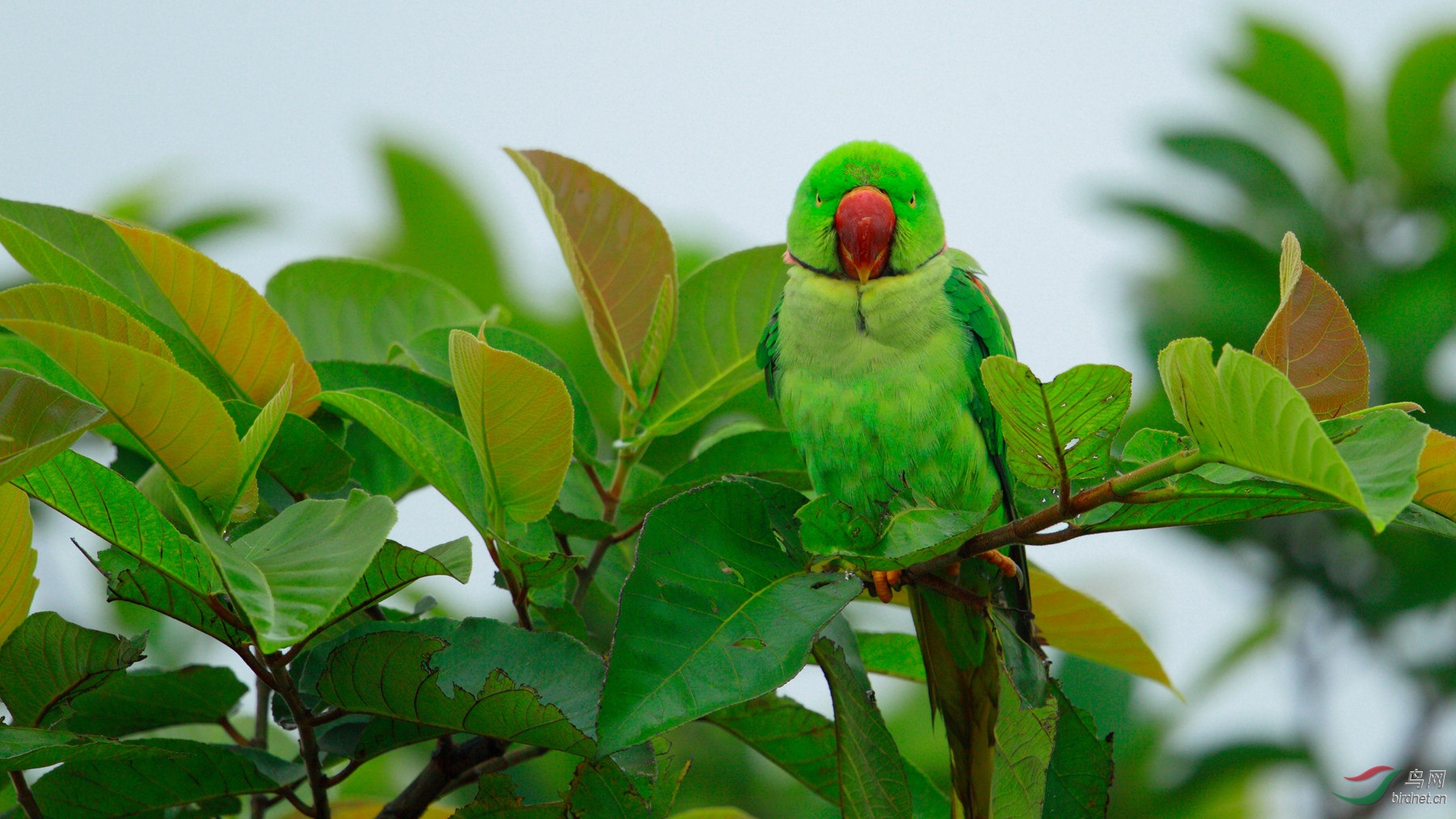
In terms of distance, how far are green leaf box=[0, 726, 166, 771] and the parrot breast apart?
0.92 meters

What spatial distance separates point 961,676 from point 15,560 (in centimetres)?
114

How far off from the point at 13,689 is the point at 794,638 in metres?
0.71

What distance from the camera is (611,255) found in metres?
1.32

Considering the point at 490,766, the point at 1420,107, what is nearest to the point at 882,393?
the point at 490,766

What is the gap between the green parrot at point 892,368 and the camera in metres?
1.53

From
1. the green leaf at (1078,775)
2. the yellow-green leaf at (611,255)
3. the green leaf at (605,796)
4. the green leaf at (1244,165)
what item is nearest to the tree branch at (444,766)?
the green leaf at (605,796)

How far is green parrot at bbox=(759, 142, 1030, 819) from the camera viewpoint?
1.53 meters

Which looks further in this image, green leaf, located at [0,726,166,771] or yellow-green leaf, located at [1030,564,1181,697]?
yellow-green leaf, located at [1030,564,1181,697]

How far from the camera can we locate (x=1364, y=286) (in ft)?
11.9

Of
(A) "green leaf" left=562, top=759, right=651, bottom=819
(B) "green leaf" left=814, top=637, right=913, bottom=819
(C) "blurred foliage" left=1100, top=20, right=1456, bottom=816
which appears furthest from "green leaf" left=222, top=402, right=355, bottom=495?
(C) "blurred foliage" left=1100, top=20, right=1456, bottom=816

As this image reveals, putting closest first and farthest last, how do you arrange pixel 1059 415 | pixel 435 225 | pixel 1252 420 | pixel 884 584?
pixel 1252 420, pixel 1059 415, pixel 884 584, pixel 435 225

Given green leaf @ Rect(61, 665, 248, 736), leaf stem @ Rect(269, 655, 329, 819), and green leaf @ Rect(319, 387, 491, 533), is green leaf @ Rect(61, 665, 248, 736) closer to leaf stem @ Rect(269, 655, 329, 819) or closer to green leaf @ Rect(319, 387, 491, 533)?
leaf stem @ Rect(269, 655, 329, 819)

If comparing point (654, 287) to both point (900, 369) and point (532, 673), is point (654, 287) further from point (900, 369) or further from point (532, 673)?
point (532, 673)

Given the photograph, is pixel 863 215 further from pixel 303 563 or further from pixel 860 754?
pixel 303 563
